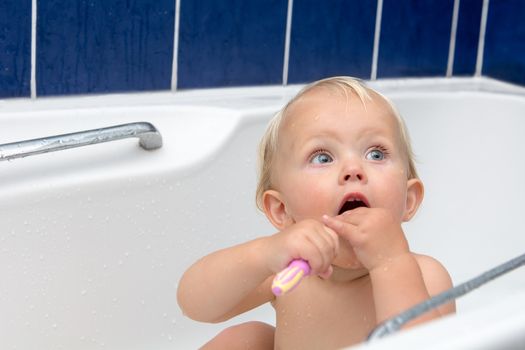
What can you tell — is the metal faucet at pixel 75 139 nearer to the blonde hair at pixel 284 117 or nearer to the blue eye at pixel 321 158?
the blonde hair at pixel 284 117

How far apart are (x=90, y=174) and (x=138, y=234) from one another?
118mm

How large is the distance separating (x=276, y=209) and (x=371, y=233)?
0.18 metres

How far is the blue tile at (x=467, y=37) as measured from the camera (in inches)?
74.9

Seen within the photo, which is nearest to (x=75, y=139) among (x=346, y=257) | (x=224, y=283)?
(x=224, y=283)

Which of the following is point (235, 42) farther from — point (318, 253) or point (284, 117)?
point (318, 253)

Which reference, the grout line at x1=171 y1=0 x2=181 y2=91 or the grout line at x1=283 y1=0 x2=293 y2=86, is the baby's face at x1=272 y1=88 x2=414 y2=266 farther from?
the grout line at x1=283 y1=0 x2=293 y2=86

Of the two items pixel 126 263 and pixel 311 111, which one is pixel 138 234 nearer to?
pixel 126 263

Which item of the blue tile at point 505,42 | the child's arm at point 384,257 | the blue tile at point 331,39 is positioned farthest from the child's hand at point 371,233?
the blue tile at point 505,42

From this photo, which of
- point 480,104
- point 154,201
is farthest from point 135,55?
point 480,104

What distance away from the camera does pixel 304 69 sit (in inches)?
67.3

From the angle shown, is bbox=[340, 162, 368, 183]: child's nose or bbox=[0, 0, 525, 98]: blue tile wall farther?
bbox=[0, 0, 525, 98]: blue tile wall

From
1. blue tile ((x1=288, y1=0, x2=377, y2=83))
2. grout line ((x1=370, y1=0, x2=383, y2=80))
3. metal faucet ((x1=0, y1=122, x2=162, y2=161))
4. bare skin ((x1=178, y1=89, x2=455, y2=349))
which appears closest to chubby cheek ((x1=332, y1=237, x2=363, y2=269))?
bare skin ((x1=178, y1=89, x2=455, y2=349))

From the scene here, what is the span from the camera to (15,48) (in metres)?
1.37

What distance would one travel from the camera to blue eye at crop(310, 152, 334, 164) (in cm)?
101
